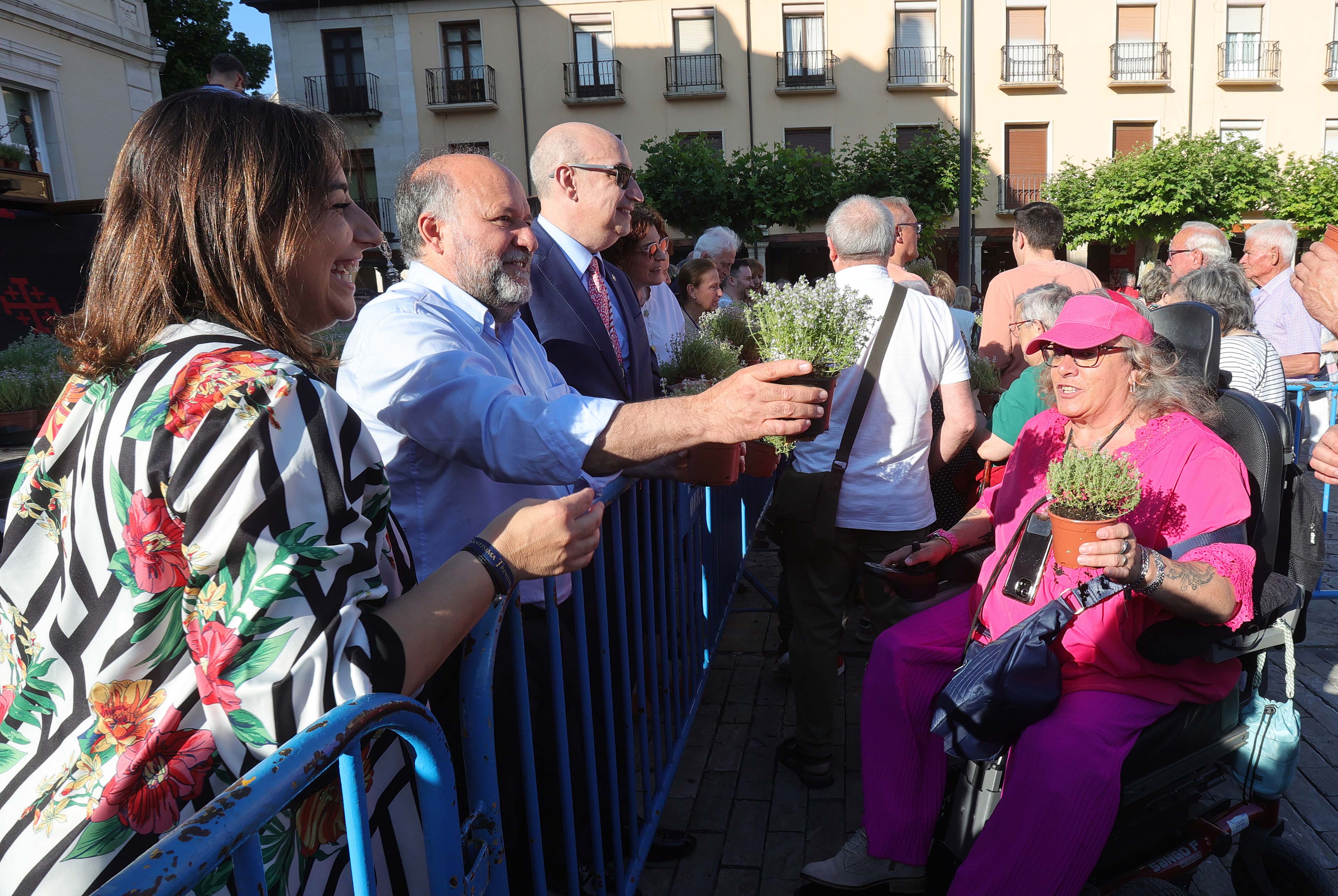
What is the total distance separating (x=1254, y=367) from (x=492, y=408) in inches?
166

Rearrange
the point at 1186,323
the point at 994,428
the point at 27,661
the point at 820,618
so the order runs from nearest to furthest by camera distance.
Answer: the point at 27,661
the point at 1186,323
the point at 820,618
the point at 994,428

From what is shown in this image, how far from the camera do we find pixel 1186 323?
289 centimetres

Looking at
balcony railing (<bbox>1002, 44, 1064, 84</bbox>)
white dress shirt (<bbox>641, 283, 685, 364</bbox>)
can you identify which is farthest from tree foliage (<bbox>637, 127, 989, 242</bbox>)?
white dress shirt (<bbox>641, 283, 685, 364</bbox>)

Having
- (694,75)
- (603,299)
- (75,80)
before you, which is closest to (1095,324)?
(603,299)

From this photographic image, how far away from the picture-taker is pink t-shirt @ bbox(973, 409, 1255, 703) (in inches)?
A: 89.0

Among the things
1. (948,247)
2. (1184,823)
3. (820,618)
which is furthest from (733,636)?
(948,247)

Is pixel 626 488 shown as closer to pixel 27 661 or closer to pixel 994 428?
pixel 27 661

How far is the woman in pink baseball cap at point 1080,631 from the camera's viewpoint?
212cm

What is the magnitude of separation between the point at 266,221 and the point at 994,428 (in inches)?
128

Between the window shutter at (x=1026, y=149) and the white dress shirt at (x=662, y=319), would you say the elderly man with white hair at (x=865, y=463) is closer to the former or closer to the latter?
the white dress shirt at (x=662, y=319)

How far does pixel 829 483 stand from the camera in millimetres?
3275

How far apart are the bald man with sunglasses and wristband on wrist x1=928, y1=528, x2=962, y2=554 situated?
1139 millimetres

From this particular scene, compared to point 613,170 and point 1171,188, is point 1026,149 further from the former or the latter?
point 613,170

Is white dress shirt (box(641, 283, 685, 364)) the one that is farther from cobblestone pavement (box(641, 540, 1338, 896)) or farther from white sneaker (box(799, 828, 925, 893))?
white sneaker (box(799, 828, 925, 893))
